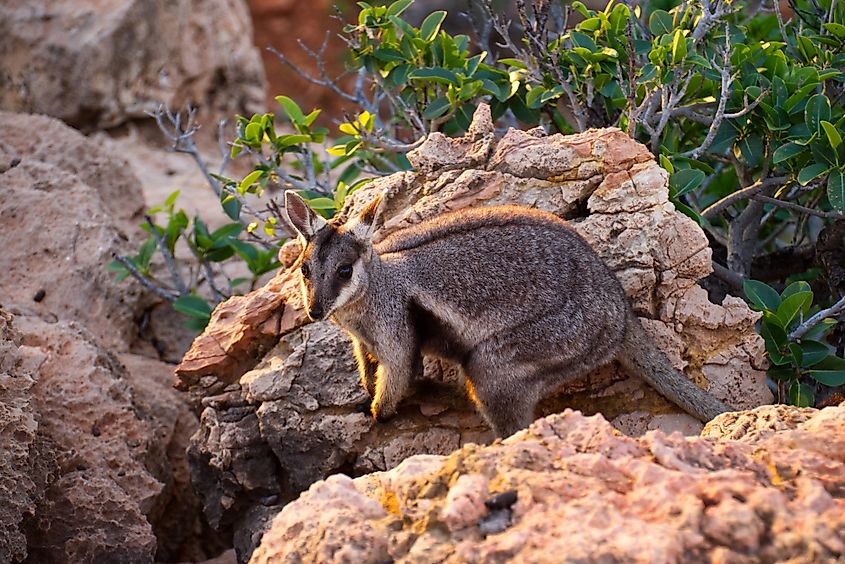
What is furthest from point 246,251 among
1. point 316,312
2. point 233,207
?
point 316,312

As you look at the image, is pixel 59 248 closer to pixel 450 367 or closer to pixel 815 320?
pixel 450 367

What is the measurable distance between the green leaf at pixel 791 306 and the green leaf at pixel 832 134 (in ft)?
2.47

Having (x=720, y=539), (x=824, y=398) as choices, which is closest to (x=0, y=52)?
(x=824, y=398)

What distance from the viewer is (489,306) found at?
201 inches

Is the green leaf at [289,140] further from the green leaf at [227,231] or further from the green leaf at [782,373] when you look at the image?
the green leaf at [782,373]

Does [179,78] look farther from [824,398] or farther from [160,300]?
[824,398]

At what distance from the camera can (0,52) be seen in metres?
9.48

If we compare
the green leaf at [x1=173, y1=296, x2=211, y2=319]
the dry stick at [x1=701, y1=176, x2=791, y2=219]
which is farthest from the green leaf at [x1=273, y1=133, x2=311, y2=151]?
the dry stick at [x1=701, y1=176, x2=791, y2=219]

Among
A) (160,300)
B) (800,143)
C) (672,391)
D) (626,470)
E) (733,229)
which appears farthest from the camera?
(160,300)

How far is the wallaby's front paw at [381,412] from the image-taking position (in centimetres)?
523

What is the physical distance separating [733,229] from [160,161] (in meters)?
5.62

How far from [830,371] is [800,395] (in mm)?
194

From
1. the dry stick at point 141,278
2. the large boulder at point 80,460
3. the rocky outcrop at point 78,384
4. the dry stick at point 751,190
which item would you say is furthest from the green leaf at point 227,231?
the dry stick at point 751,190

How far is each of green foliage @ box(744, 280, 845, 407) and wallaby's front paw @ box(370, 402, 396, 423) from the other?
187 centimetres
